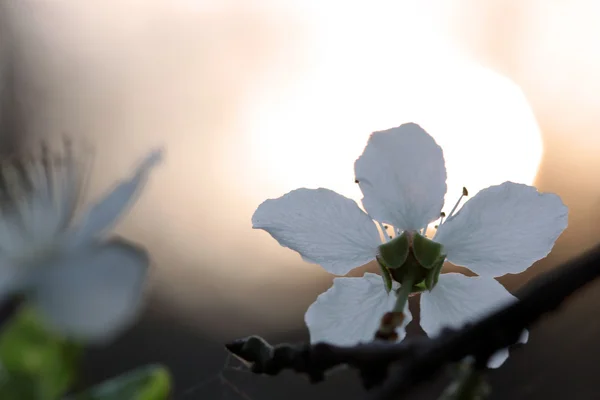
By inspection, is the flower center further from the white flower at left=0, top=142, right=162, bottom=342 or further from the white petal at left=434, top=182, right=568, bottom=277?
the white flower at left=0, top=142, right=162, bottom=342

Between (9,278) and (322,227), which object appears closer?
(9,278)

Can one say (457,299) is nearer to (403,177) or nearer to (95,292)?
(403,177)

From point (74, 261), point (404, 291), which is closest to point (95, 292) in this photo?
point (74, 261)

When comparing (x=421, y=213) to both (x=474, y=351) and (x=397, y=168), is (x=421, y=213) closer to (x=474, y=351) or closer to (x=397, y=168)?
(x=397, y=168)

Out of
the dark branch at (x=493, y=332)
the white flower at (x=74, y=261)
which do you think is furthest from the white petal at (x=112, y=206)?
the dark branch at (x=493, y=332)

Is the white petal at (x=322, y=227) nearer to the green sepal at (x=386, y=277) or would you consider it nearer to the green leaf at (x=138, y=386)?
the green sepal at (x=386, y=277)

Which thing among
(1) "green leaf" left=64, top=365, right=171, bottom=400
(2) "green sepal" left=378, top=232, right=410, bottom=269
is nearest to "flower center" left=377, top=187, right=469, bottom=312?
(2) "green sepal" left=378, top=232, right=410, bottom=269

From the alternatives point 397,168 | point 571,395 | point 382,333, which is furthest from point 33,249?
point 571,395
